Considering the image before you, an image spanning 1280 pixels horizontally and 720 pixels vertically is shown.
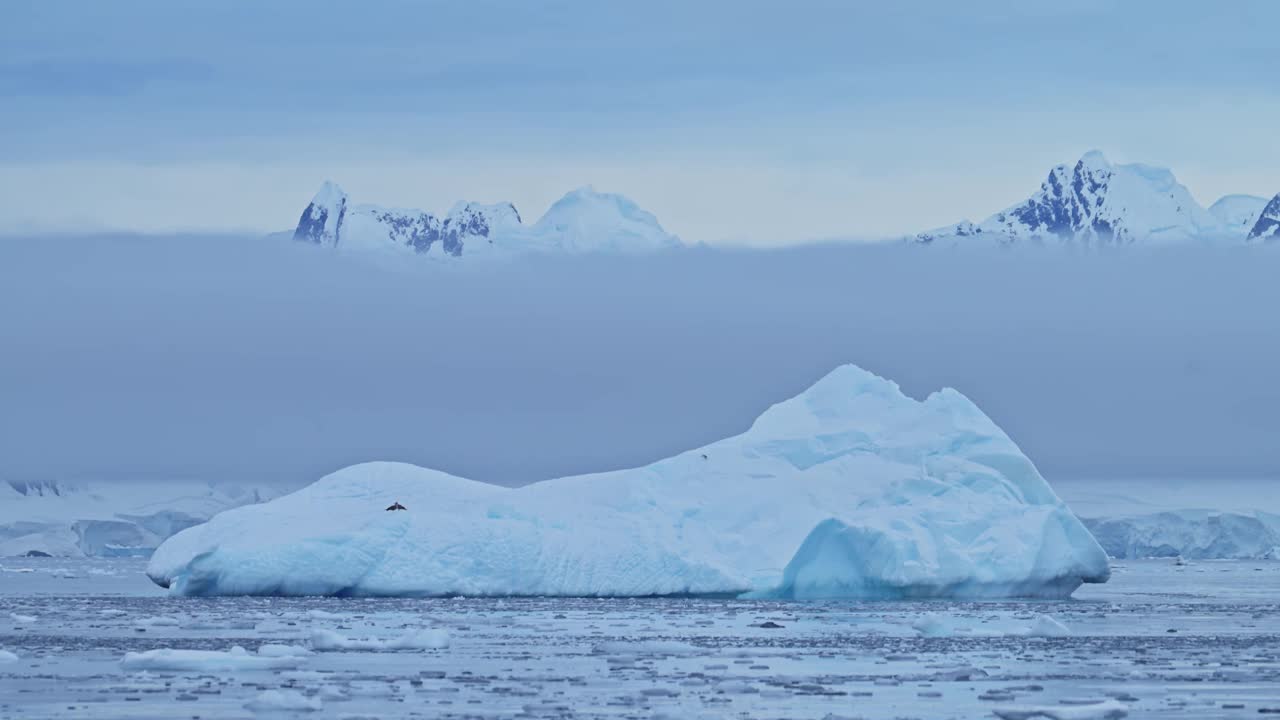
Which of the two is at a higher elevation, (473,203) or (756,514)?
(473,203)

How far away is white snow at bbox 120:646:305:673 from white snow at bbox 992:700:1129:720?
8.85 m

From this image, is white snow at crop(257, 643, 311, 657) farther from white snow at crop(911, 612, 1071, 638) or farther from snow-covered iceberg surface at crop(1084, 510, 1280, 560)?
snow-covered iceberg surface at crop(1084, 510, 1280, 560)

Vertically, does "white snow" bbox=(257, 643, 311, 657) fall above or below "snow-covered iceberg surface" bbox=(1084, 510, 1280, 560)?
above

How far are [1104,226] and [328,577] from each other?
547 ft

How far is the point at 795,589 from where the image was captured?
139 ft

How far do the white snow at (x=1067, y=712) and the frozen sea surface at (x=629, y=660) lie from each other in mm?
39

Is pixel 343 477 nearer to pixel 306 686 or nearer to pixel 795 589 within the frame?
pixel 795 589

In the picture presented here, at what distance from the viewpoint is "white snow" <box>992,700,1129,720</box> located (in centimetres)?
1883

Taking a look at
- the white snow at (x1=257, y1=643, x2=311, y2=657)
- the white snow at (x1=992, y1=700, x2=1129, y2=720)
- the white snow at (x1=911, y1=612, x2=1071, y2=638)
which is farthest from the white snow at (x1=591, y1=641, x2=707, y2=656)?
the white snow at (x1=992, y1=700, x2=1129, y2=720)

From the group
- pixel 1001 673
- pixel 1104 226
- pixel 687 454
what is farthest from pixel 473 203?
pixel 1001 673

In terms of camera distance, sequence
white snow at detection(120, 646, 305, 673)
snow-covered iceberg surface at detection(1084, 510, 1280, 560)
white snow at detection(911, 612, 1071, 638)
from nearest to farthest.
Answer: white snow at detection(120, 646, 305, 673)
white snow at detection(911, 612, 1071, 638)
snow-covered iceberg surface at detection(1084, 510, 1280, 560)

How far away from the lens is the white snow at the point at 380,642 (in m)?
26.9

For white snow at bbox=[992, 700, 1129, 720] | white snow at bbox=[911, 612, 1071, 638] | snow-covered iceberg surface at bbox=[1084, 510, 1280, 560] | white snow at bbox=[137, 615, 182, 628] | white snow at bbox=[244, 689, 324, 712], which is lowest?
snow-covered iceberg surface at bbox=[1084, 510, 1280, 560]

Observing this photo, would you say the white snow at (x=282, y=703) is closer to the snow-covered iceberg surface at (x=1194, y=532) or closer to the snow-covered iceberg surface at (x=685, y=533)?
the snow-covered iceberg surface at (x=685, y=533)
